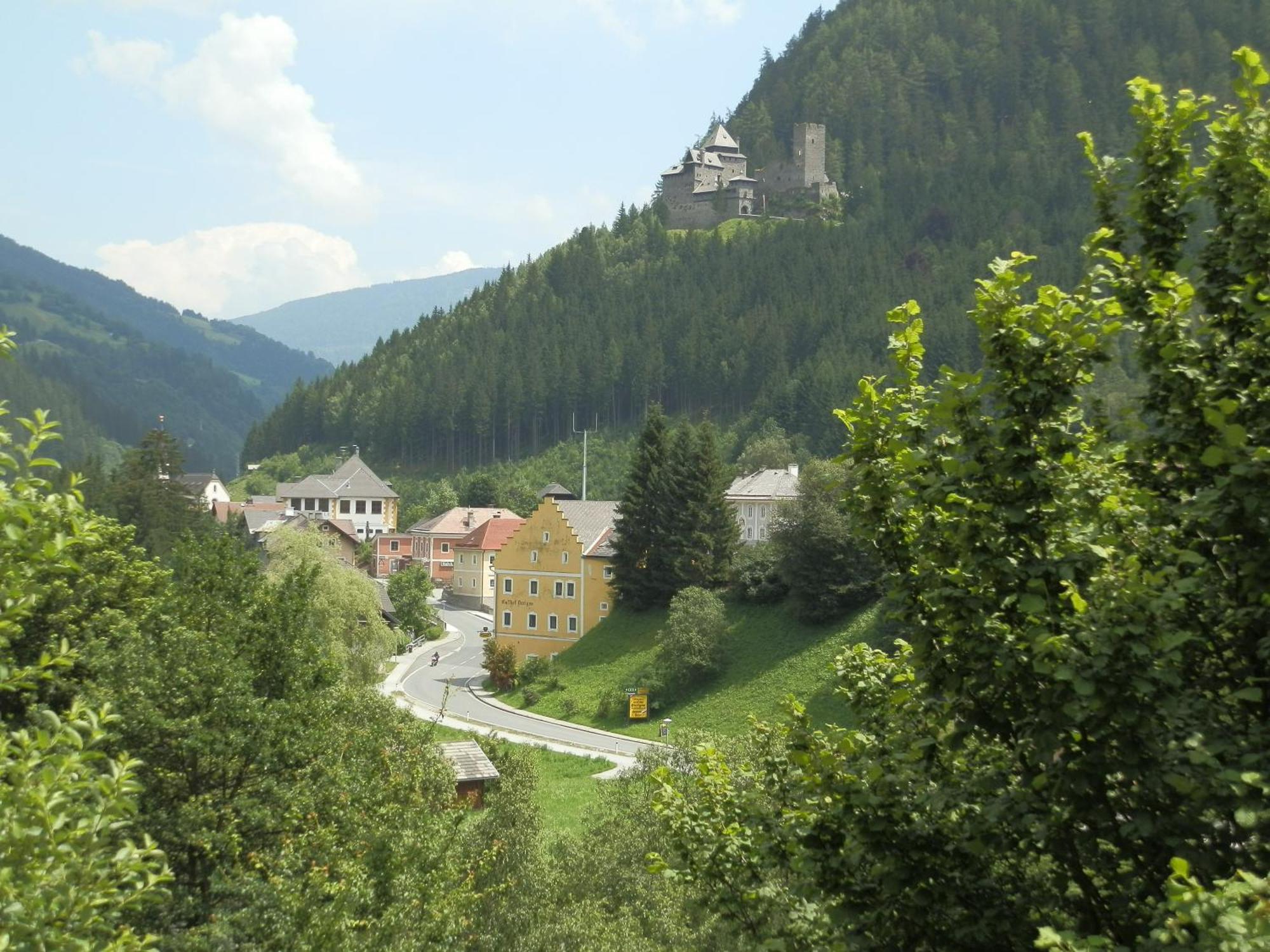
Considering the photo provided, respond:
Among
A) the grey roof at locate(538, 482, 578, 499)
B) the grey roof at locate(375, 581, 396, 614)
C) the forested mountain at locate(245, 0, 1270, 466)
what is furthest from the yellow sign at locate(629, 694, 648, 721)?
the forested mountain at locate(245, 0, 1270, 466)

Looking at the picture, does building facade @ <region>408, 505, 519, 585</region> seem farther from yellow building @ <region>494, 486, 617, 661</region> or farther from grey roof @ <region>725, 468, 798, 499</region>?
yellow building @ <region>494, 486, 617, 661</region>

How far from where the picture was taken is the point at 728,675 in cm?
5009

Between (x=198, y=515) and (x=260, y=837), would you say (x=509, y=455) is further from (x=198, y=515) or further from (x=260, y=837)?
(x=260, y=837)

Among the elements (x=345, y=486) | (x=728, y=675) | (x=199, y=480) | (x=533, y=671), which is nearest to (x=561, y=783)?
(x=728, y=675)

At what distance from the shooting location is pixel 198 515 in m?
66.9

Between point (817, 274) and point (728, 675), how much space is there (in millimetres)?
103792

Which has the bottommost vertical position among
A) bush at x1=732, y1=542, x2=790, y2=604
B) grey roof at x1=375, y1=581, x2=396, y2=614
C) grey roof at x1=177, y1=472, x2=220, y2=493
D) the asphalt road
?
the asphalt road

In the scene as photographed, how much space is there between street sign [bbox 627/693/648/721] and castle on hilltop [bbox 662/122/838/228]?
13436 cm

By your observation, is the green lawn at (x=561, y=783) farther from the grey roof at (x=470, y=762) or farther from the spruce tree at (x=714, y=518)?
the spruce tree at (x=714, y=518)

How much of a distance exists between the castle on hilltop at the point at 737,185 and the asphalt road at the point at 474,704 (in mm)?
113594

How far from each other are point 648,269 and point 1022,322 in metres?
159

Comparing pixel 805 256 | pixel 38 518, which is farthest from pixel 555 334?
pixel 38 518

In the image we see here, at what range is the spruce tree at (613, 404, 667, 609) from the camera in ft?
198

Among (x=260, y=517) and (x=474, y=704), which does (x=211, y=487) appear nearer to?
(x=260, y=517)
